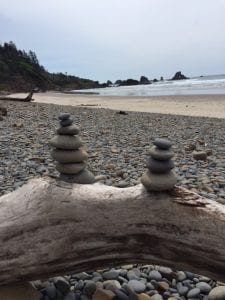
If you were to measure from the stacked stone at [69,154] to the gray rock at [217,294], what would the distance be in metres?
0.97

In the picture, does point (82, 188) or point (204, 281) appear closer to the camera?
point (82, 188)

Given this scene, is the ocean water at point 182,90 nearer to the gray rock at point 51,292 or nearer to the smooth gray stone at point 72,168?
the smooth gray stone at point 72,168

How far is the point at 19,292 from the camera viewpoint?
2326 mm

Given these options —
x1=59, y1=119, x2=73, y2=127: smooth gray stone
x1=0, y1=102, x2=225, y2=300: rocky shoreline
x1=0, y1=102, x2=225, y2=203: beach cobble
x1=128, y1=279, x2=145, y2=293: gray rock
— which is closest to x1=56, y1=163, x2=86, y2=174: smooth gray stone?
x1=59, y1=119, x2=73, y2=127: smooth gray stone

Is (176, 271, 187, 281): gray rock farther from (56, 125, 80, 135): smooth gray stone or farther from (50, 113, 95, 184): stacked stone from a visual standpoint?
(56, 125, 80, 135): smooth gray stone

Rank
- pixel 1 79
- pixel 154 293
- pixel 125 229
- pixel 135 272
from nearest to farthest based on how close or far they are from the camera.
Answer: pixel 125 229 → pixel 154 293 → pixel 135 272 → pixel 1 79

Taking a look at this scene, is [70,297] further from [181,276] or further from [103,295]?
[181,276]

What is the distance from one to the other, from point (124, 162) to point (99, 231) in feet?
14.1

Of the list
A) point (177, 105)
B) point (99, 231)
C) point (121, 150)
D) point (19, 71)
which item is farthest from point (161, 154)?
point (19, 71)

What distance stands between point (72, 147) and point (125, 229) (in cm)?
71

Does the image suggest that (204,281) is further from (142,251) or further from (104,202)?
(104,202)

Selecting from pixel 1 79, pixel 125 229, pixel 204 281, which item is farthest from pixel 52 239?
pixel 1 79

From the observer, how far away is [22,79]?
6128 cm

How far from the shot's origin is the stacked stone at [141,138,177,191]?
2.18 m
